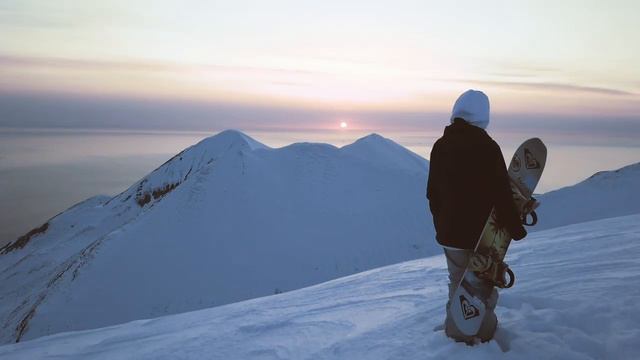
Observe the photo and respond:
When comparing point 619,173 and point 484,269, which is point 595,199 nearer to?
point 619,173

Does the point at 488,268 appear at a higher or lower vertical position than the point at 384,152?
higher

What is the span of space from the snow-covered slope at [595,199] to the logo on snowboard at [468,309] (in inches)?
1041

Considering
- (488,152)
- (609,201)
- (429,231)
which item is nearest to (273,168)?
(429,231)

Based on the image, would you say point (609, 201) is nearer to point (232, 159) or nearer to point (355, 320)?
point (232, 159)

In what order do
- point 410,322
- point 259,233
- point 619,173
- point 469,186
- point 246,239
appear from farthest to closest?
point 619,173
point 259,233
point 246,239
point 410,322
point 469,186

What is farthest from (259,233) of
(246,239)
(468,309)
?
(468,309)

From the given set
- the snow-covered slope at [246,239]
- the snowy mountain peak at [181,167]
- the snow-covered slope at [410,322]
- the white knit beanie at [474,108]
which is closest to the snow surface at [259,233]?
the snow-covered slope at [246,239]

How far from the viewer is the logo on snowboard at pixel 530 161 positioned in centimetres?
558

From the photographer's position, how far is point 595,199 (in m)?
30.8

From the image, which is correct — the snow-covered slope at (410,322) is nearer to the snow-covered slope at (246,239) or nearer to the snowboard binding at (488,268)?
the snowboard binding at (488,268)

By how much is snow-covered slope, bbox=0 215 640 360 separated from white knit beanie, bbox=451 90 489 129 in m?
2.29

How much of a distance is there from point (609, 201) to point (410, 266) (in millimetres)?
23590

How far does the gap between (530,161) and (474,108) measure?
1.11 metres

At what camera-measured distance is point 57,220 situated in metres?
59.2
